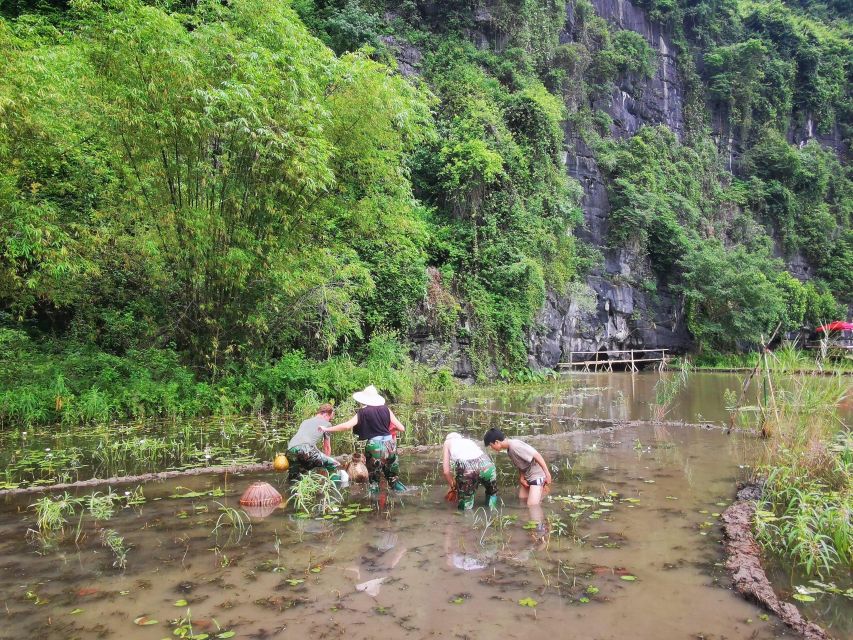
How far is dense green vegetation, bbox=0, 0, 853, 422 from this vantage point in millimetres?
8352

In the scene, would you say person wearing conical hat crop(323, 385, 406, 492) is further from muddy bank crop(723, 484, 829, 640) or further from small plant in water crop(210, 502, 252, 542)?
muddy bank crop(723, 484, 829, 640)

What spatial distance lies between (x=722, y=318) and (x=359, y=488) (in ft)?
92.0

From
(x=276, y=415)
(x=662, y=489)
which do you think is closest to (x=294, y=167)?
(x=276, y=415)

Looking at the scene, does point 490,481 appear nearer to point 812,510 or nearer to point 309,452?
point 309,452

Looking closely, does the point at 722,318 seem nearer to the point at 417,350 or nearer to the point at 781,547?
the point at 417,350

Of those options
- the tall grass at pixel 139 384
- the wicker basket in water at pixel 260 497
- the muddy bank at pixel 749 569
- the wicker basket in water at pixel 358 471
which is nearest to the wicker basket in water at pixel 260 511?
the wicker basket in water at pixel 260 497

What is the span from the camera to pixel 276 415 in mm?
10008

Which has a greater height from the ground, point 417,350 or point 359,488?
point 417,350

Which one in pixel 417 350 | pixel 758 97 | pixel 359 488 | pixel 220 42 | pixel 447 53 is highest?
pixel 758 97

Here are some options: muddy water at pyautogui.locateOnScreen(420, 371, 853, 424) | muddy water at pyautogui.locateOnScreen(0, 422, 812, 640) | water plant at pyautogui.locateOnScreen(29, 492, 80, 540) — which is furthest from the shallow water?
muddy water at pyautogui.locateOnScreen(420, 371, 853, 424)

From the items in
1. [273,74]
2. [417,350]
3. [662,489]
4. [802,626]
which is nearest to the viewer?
[802,626]

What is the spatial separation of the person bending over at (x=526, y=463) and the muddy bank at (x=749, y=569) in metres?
1.50

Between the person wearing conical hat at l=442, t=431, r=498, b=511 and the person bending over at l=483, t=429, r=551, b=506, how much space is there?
0.21m

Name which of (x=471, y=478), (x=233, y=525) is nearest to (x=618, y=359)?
(x=471, y=478)
